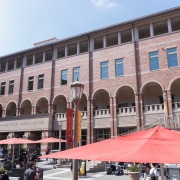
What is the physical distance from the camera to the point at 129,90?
2877cm

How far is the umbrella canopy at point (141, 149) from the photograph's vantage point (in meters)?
3.51

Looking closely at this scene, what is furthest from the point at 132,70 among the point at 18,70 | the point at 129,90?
the point at 18,70

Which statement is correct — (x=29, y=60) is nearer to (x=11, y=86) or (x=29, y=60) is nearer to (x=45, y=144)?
(x=11, y=86)

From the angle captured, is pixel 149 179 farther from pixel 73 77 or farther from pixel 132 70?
pixel 73 77

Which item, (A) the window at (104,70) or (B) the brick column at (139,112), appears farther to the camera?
(A) the window at (104,70)

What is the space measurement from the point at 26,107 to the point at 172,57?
914 inches

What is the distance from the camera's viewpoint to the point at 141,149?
382 centimetres

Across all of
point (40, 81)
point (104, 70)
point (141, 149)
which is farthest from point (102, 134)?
point (141, 149)

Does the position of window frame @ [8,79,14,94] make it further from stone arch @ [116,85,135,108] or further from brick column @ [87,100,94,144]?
stone arch @ [116,85,135,108]

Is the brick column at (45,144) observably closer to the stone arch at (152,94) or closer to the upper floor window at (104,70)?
the upper floor window at (104,70)

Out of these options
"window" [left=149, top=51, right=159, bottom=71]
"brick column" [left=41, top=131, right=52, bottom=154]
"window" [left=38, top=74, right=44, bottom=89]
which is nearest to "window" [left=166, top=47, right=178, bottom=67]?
"window" [left=149, top=51, right=159, bottom=71]

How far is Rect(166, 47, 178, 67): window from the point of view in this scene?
963 inches

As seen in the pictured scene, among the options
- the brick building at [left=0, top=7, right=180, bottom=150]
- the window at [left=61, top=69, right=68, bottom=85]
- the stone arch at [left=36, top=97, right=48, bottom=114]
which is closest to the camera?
the brick building at [left=0, top=7, right=180, bottom=150]

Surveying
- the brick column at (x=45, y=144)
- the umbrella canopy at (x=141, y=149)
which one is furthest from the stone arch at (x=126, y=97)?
the umbrella canopy at (x=141, y=149)
